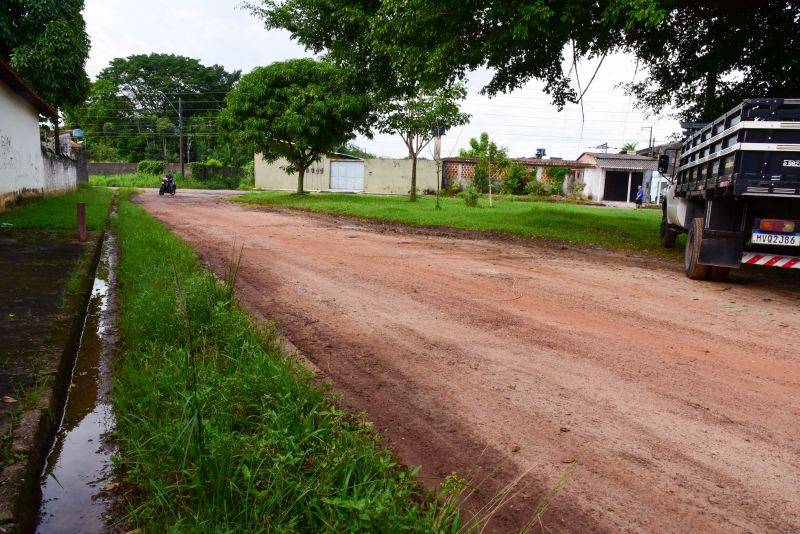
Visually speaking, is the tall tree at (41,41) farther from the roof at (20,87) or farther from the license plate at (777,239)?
the license plate at (777,239)

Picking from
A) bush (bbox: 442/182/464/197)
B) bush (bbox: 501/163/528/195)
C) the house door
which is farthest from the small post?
the house door

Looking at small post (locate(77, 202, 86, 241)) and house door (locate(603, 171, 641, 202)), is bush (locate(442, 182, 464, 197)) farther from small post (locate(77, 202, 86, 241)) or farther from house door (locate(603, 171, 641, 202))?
small post (locate(77, 202, 86, 241))

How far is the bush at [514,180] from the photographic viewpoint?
127 ft

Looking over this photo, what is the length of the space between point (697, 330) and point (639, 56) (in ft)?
32.3

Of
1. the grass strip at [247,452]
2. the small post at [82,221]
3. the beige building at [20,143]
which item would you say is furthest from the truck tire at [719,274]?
the beige building at [20,143]

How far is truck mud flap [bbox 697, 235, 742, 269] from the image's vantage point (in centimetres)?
756

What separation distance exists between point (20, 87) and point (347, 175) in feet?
95.2

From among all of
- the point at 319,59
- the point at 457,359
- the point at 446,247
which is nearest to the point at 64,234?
the point at 446,247

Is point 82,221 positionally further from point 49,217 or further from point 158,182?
point 158,182

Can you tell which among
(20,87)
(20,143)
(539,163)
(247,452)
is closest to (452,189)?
(539,163)

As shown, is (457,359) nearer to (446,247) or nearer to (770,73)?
(446,247)

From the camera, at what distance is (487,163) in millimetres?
36750

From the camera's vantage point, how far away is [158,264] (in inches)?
287

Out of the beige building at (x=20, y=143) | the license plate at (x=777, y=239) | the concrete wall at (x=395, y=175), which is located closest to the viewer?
the license plate at (x=777, y=239)
